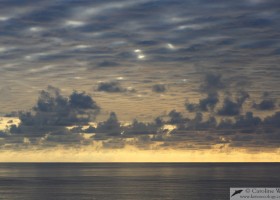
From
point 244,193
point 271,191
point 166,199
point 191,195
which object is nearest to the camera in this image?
point 244,193

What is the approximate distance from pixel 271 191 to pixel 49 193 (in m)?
104

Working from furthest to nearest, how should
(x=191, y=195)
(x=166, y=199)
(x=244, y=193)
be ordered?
(x=191, y=195) < (x=166, y=199) < (x=244, y=193)

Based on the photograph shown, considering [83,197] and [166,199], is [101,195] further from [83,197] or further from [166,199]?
[166,199]

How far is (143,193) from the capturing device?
194125 millimetres

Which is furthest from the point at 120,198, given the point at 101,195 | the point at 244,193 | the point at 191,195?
the point at 244,193

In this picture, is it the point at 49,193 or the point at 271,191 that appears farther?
the point at 49,193

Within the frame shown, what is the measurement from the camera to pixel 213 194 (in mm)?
189250

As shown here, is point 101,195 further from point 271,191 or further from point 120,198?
point 271,191

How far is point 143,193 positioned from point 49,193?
113 ft

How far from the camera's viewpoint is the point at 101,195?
18725 cm

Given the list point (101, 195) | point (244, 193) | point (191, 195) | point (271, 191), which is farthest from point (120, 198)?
point (244, 193)

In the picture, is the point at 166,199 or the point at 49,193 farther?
the point at 49,193

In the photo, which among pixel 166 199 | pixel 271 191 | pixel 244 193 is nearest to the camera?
pixel 244 193

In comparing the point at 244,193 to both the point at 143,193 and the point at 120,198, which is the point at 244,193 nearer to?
the point at 120,198
